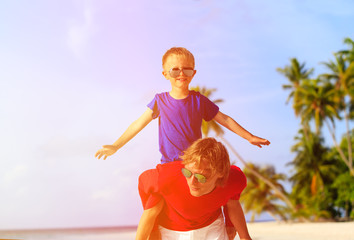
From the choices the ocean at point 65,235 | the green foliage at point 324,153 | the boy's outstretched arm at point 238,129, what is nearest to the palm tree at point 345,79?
the green foliage at point 324,153

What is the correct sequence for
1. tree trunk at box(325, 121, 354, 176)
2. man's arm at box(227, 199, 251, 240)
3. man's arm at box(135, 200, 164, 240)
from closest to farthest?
man's arm at box(135, 200, 164, 240) < man's arm at box(227, 199, 251, 240) < tree trunk at box(325, 121, 354, 176)

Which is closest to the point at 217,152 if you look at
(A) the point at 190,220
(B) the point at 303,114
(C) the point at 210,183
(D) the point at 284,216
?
(C) the point at 210,183

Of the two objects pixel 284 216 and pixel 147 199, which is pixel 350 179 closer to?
pixel 284 216

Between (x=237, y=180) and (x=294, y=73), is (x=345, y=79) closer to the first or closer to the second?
(x=294, y=73)

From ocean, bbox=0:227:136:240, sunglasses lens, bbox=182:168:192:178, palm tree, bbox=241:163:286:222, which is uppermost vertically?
sunglasses lens, bbox=182:168:192:178

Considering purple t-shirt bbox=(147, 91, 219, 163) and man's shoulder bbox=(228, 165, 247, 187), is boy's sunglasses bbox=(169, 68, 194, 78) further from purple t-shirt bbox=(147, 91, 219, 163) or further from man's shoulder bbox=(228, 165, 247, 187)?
man's shoulder bbox=(228, 165, 247, 187)

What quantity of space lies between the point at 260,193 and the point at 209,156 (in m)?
24.0

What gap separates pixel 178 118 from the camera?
236 cm

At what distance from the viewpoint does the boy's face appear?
241 cm

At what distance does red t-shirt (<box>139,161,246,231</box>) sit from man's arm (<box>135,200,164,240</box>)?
3 cm

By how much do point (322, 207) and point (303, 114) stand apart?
536cm

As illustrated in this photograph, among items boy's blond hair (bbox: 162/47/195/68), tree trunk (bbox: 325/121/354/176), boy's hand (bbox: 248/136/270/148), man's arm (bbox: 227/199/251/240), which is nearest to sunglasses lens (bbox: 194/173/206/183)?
man's arm (bbox: 227/199/251/240)

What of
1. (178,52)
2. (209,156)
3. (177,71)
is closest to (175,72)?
(177,71)

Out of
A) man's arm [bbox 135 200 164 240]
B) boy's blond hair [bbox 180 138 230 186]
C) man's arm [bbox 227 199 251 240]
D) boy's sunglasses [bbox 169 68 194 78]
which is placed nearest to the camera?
boy's blond hair [bbox 180 138 230 186]
